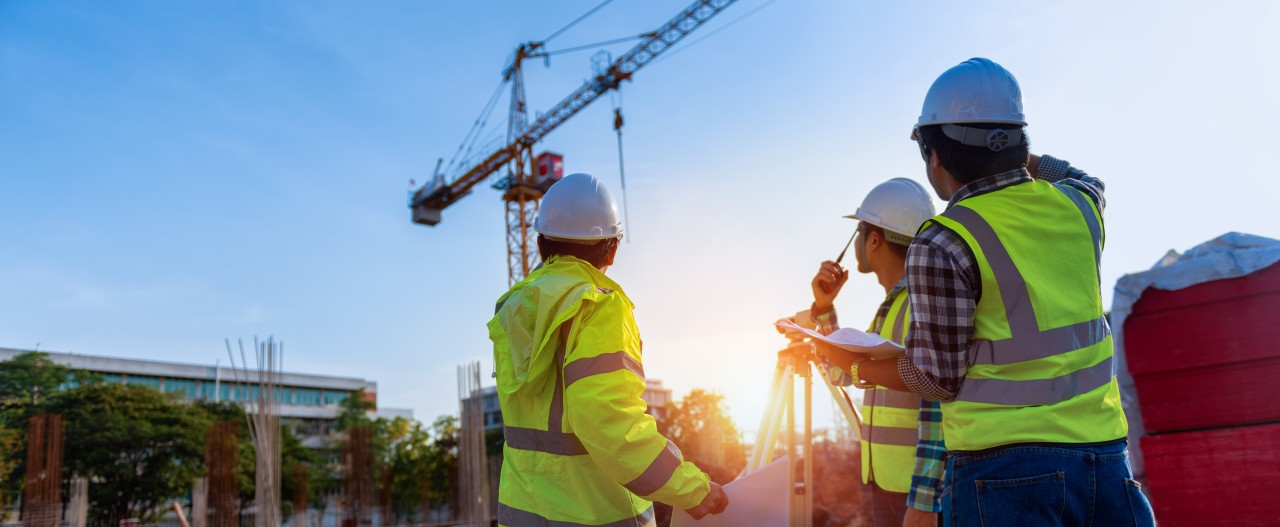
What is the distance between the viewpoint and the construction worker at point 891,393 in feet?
6.83

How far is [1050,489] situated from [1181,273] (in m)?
2.88

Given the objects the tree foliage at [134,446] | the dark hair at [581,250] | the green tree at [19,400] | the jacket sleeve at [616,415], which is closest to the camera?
the jacket sleeve at [616,415]

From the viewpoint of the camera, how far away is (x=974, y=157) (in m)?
1.71

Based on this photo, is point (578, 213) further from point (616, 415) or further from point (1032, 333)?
point (1032, 333)

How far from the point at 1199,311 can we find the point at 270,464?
1117 centimetres

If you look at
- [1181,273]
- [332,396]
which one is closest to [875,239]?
[1181,273]

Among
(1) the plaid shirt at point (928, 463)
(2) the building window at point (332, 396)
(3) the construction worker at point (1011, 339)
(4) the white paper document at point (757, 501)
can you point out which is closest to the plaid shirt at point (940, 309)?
(3) the construction worker at point (1011, 339)

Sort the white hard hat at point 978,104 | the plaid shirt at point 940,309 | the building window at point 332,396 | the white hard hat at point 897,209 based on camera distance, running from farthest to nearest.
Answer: the building window at point 332,396, the white hard hat at point 897,209, the white hard hat at point 978,104, the plaid shirt at point 940,309

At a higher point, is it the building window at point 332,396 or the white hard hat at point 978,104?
the building window at point 332,396

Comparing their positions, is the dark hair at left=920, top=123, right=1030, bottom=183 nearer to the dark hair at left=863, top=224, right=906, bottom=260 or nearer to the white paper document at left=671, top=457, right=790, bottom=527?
the white paper document at left=671, top=457, right=790, bottom=527

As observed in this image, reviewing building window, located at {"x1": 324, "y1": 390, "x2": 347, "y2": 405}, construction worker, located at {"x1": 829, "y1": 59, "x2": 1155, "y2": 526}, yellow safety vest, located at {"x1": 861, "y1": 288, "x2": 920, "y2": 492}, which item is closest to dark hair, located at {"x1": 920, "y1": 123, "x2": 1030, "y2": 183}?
construction worker, located at {"x1": 829, "y1": 59, "x2": 1155, "y2": 526}

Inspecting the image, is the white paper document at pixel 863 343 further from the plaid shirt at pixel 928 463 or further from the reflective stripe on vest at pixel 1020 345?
the plaid shirt at pixel 928 463

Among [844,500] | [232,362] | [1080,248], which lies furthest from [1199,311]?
[232,362]

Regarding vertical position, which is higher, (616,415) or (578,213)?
(578,213)
